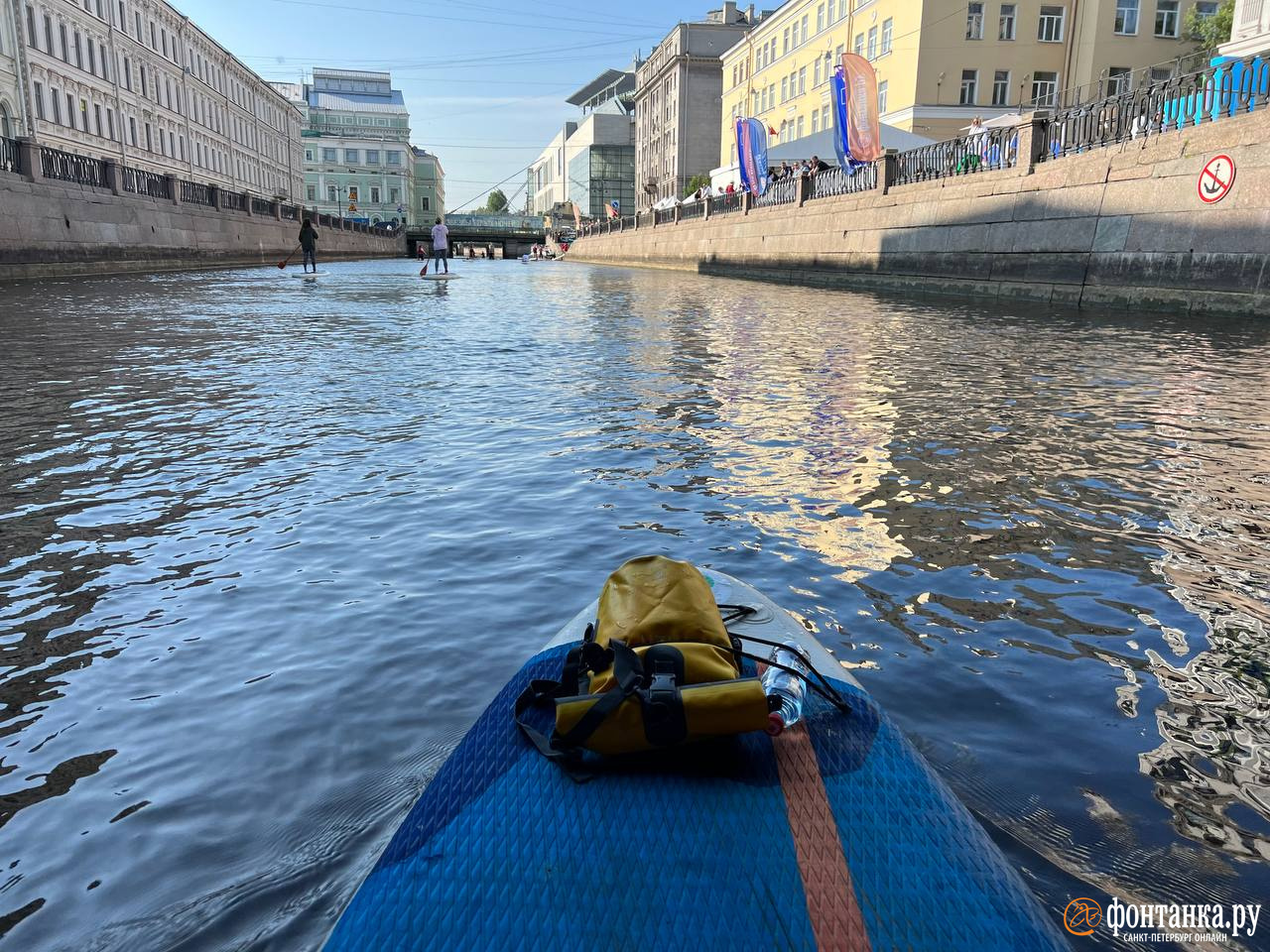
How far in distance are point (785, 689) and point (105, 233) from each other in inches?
1121

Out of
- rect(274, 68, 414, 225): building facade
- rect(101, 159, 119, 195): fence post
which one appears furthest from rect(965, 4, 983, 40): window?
rect(274, 68, 414, 225): building facade

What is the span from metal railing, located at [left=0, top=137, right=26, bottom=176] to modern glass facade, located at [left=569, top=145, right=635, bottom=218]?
8430cm

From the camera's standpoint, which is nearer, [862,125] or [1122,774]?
[1122,774]

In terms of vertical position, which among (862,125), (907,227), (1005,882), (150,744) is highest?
(862,125)

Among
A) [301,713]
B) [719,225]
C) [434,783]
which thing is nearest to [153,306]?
[301,713]

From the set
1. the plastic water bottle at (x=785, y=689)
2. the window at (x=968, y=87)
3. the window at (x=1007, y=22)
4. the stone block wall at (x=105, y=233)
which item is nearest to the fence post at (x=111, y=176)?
the stone block wall at (x=105, y=233)

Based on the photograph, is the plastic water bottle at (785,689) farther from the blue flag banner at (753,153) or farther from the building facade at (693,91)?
the building facade at (693,91)

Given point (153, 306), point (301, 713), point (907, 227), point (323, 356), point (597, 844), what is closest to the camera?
→ point (597, 844)

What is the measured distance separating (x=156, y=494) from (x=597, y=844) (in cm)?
467

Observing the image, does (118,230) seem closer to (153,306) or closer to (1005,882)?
(153,306)

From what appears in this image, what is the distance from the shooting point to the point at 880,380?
954 centimetres

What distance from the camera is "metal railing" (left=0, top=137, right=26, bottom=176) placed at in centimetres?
2108

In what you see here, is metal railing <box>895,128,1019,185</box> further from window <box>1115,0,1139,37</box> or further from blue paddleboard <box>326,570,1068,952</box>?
blue paddleboard <box>326,570,1068,952</box>

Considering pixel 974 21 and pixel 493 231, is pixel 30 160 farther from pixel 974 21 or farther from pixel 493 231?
pixel 493 231
